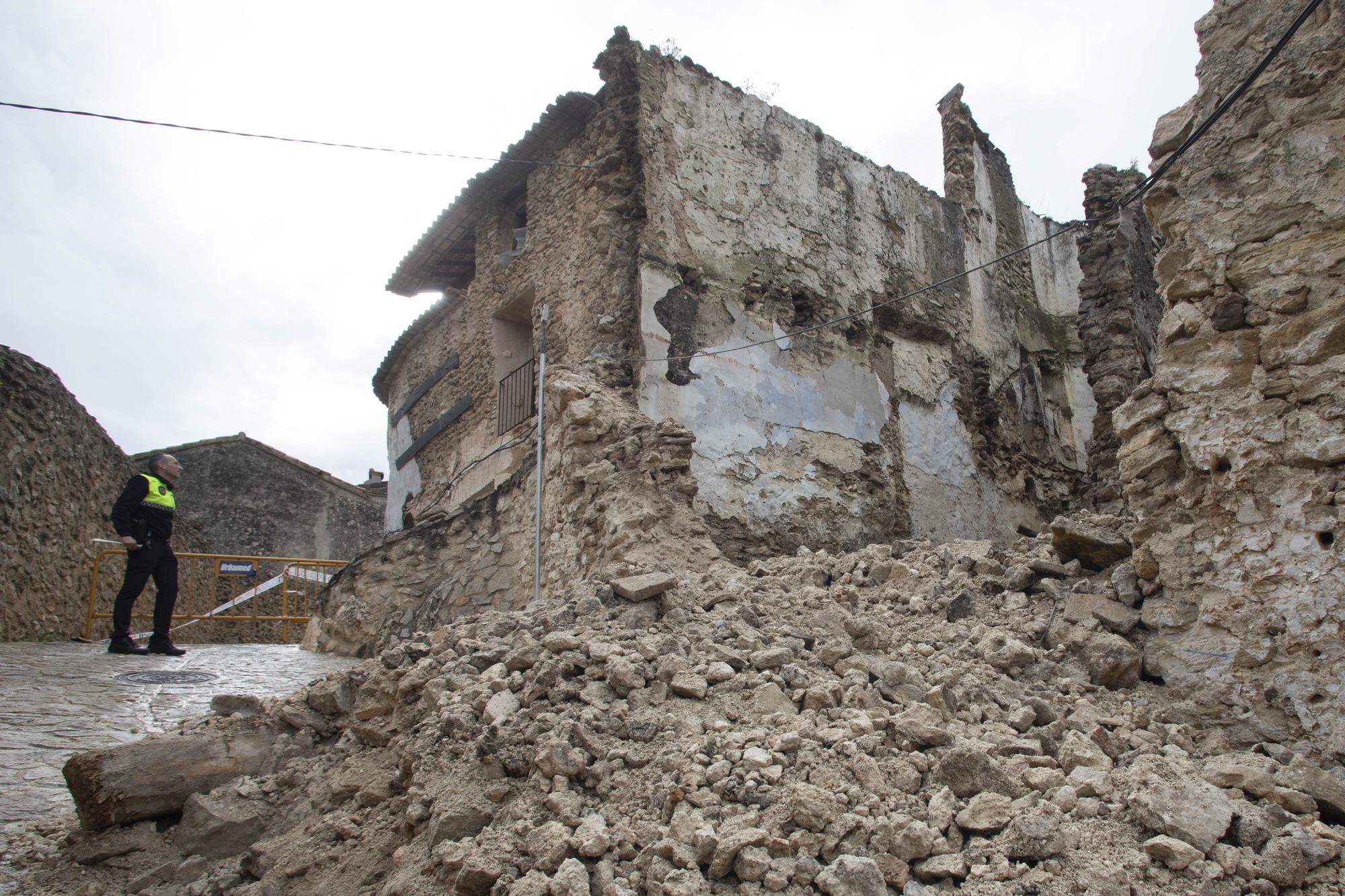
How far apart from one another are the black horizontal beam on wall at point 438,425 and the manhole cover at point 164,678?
4.90 metres

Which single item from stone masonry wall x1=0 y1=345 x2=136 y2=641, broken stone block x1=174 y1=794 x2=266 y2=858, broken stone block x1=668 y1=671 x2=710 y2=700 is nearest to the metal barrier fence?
stone masonry wall x1=0 y1=345 x2=136 y2=641

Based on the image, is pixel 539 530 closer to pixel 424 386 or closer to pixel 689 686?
pixel 689 686

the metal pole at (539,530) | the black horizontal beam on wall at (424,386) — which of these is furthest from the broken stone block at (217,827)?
the black horizontal beam on wall at (424,386)

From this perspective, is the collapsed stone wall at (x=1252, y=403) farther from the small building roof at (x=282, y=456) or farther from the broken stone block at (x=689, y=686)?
the small building roof at (x=282, y=456)

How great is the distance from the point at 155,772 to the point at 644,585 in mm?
2054

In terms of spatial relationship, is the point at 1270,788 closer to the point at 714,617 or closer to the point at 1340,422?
the point at 1340,422

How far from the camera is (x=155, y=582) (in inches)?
262

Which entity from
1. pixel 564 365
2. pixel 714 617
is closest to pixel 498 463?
pixel 564 365

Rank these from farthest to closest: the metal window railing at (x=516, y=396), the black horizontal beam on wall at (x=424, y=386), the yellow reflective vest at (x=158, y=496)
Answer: the black horizontal beam on wall at (x=424, y=386) → the metal window railing at (x=516, y=396) → the yellow reflective vest at (x=158, y=496)

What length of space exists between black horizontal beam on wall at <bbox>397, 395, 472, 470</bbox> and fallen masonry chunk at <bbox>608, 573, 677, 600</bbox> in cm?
674

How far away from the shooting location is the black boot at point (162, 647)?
6.90 meters

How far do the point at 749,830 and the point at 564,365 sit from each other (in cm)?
541

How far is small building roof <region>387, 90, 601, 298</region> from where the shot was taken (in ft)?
28.3

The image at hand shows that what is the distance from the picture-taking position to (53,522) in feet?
27.3
